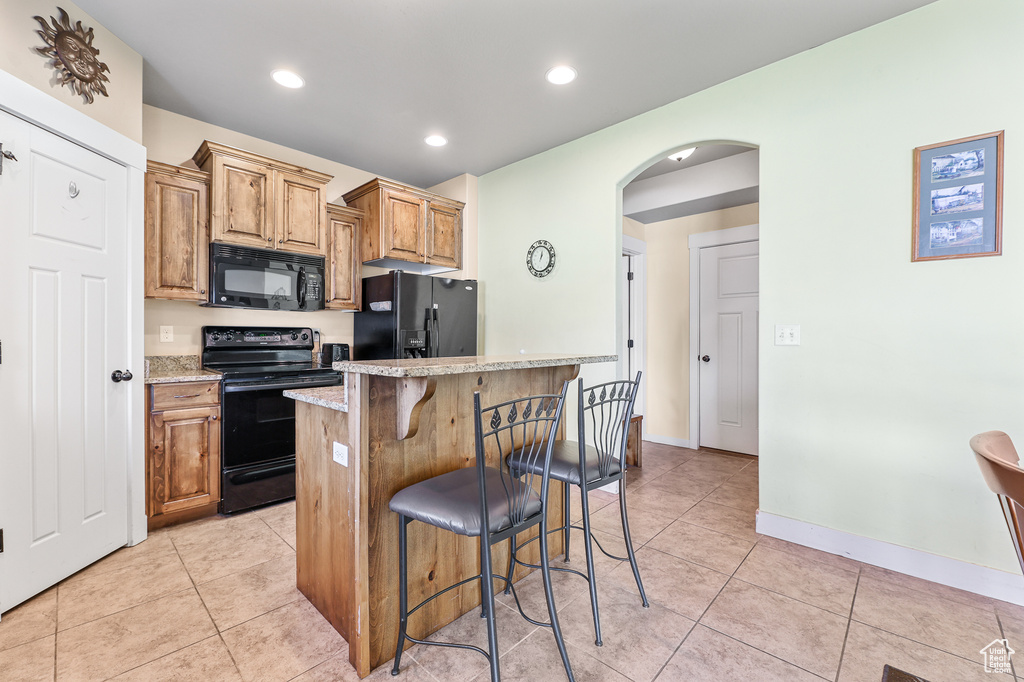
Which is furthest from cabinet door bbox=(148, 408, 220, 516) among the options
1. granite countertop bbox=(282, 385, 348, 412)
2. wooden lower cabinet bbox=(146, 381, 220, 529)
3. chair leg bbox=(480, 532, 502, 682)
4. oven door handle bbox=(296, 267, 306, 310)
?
chair leg bbox=(480, 532, 502, 682)

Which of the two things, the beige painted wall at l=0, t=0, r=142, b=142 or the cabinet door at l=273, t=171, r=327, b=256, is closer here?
the beige painted wall at l=0, t=0, r=142, b=142

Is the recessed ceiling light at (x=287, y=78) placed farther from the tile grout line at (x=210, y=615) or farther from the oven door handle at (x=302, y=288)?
the tile grout line at (x=210, y=615)

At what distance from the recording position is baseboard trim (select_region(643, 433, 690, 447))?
4586mm

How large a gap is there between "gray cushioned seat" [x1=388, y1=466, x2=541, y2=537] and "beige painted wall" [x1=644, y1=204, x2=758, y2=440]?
3568 mm

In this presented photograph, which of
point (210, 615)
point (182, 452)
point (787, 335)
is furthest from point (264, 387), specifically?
point (787, 335)

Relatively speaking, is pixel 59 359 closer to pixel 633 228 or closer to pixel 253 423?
pixel 253 423

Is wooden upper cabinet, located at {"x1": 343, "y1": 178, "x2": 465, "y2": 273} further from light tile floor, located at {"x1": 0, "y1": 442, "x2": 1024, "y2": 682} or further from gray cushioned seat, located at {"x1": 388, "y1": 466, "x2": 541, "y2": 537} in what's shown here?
gray cushioned seat, located at {"x1": 388, "y1": 466, "x2": 541, "y2": 537}

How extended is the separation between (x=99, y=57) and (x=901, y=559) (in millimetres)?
4699

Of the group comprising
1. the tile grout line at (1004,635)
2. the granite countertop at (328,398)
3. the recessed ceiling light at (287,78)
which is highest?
the recessed ceiling light at (287,78)

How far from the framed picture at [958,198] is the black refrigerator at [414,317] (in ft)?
9.93

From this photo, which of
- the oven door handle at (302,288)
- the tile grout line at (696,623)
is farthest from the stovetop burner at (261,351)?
the tile grout line at (696,623)

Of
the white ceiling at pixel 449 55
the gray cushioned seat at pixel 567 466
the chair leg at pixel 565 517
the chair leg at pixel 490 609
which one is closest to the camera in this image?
the chair leg at pixel 490 609

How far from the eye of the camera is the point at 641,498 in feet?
10.3

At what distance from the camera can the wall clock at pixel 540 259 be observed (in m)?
3.70
